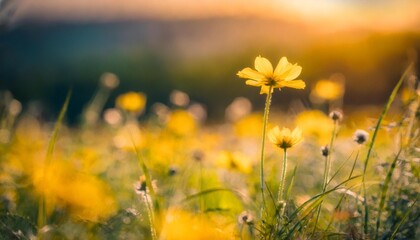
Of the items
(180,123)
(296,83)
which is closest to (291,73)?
(296,83)

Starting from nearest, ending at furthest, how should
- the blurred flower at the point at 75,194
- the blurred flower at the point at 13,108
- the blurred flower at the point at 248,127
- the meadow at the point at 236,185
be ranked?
the meadow at the point at 236,185
the blurred flower at the point at 75,194
the blurred flower at the point at 13,108
the blurred flower at the point at 248,127

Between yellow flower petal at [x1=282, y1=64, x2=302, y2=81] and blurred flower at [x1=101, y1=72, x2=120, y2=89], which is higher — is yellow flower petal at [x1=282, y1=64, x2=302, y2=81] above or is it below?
below

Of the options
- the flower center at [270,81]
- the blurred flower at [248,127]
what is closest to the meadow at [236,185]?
the flower center at [270,81]

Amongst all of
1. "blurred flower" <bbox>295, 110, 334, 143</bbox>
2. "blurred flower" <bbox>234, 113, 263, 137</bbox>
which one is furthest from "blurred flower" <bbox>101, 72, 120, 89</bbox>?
"blurred flower" <bbox>295, 110, 334, 143</bbox>

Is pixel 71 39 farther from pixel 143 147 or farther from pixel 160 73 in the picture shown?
pixel 143 147

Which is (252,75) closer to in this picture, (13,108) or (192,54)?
(13,108)

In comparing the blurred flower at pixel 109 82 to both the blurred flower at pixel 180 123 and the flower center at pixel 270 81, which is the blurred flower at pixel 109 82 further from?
the flower center at pixel 270 81

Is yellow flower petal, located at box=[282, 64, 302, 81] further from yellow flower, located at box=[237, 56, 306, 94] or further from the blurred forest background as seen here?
the blurred forest background

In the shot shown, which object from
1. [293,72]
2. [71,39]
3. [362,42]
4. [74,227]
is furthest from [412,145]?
[71,39]
